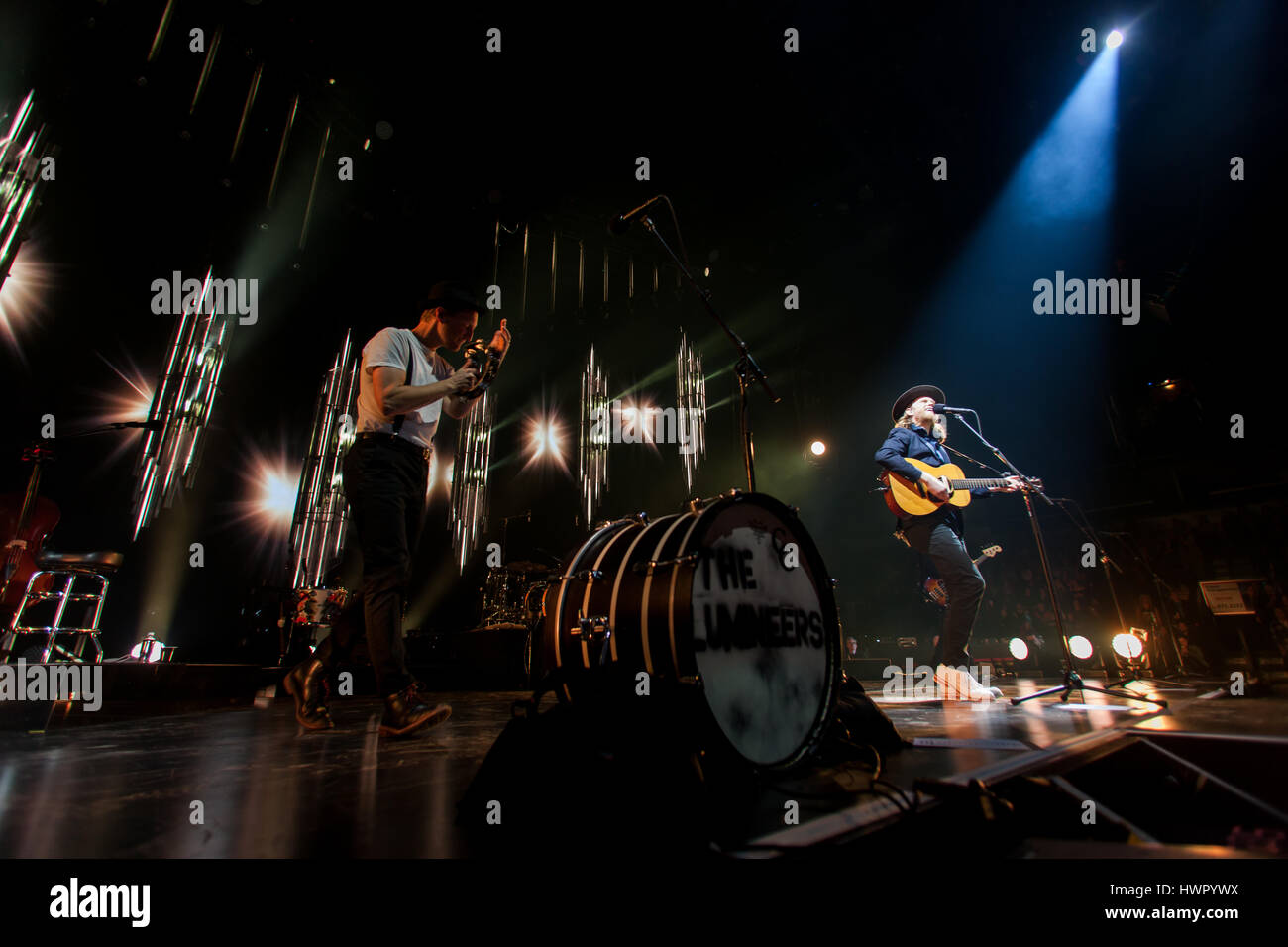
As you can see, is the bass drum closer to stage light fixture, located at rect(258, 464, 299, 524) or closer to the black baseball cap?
the black baseball cap

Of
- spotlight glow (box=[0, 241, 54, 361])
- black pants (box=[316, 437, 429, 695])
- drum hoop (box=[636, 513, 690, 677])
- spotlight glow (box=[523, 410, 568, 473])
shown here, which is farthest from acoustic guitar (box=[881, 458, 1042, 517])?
spotlight glow (box=[0, 241, 54, 361])

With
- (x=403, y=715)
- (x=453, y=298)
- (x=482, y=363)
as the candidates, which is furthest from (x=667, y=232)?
(x=403, y=715)

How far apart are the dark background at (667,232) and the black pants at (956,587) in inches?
174

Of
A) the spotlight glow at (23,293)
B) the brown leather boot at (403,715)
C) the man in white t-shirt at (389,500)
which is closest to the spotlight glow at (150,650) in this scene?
the spotlight glow at (23,293)

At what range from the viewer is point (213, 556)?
21.3 ft

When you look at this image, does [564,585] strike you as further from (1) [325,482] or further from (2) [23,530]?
(1) [325,482]

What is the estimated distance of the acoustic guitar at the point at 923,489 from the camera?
3.58 meters

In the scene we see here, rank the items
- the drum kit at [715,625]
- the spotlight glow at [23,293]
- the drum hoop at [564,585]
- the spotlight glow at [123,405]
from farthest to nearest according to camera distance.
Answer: the spotlight glow at [123,405] → the spotlight glow at [23,293] → the drum hoop at [564,585] → the drum kit at [715,625]

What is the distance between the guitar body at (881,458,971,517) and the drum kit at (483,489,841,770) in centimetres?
236

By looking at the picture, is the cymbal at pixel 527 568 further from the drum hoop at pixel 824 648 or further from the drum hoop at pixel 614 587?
the drum hoop at pixel 824 648

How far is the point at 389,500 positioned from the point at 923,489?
3.32m

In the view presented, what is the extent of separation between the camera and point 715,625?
133 cm
